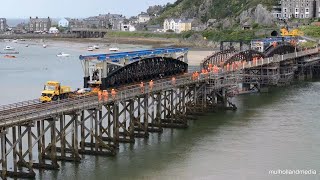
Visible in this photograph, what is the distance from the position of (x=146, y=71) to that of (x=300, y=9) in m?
116

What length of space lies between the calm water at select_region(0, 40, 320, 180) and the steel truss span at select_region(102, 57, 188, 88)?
588cm

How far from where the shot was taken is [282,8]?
165625 millimetres

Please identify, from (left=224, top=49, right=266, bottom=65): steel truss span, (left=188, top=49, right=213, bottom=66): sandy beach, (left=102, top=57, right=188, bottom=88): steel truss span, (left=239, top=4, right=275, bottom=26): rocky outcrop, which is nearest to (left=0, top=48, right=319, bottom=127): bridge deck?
(left=102, top=57, right=188, bottom=88): steel truss span

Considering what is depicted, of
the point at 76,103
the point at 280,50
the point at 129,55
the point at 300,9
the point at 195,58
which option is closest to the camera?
the point at 76,103

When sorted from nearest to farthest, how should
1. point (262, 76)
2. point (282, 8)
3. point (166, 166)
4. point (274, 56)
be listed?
point (166, 166) < point (262, 76) < point (274, 56) < point (282, 8)

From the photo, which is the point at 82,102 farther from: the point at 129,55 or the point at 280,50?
the point at 280,50

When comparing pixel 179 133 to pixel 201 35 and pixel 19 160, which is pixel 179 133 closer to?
pixel 19 160

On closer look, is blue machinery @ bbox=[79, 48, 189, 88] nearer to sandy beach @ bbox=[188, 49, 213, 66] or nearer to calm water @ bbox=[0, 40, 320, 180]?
calm water @ bbox=[0, 40, 320, 180]

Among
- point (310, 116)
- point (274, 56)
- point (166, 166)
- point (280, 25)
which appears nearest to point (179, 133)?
point (166, 166)

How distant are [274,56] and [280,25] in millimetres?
75990

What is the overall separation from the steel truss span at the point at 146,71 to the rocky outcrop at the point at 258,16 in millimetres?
100589

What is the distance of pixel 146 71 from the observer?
182 ft

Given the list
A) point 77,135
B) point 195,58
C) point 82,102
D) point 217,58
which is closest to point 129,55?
point 77,135

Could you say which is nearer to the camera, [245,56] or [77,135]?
[77,135]
